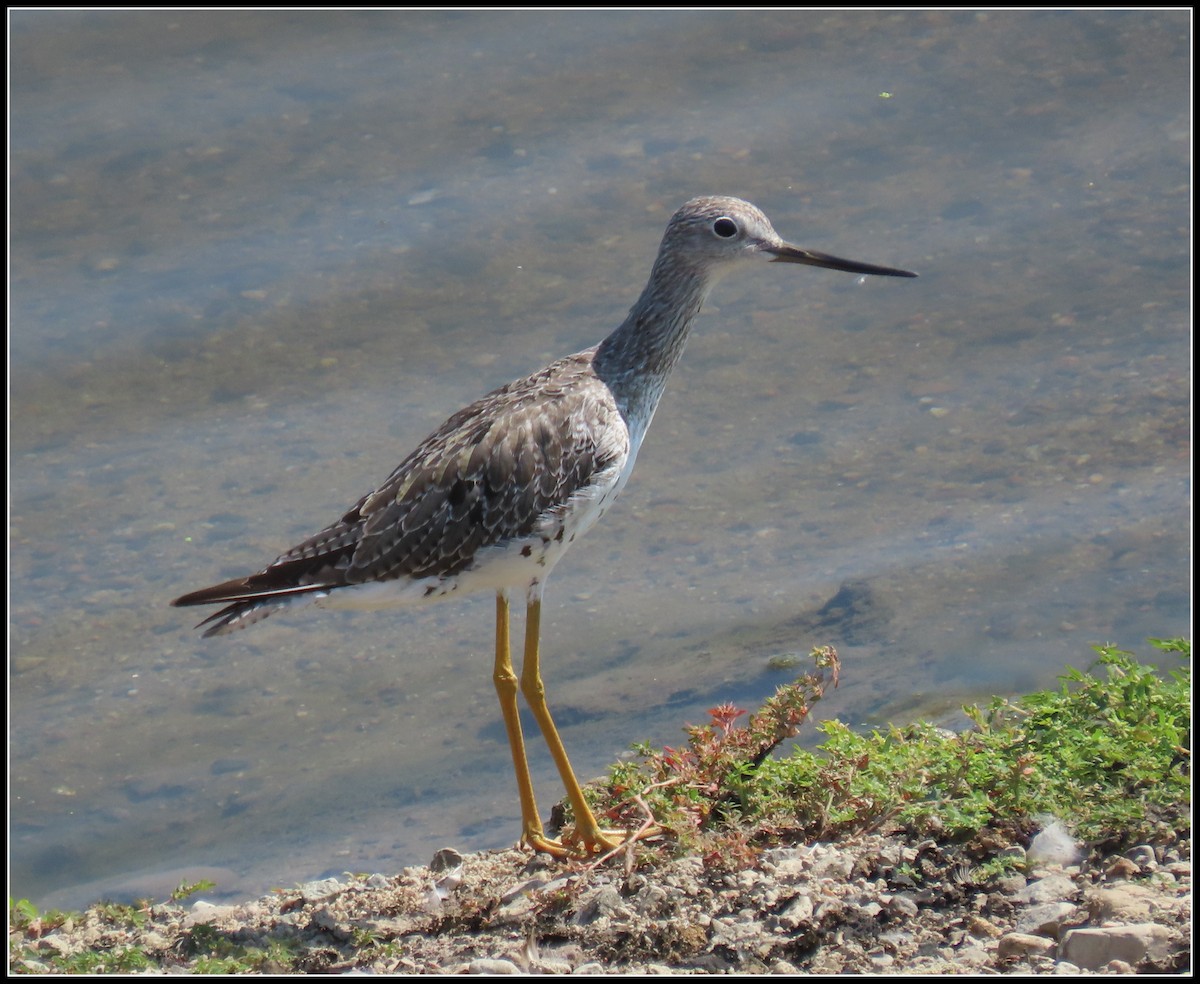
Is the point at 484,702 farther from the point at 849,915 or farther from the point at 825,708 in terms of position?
the point at 849,915

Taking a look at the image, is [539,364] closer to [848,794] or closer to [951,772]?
[848,794]

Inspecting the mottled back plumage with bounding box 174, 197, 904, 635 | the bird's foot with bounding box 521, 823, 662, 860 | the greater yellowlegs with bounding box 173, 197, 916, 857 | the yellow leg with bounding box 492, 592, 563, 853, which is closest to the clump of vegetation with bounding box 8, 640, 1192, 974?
the bird's foot with bounding box 521, 823, 662, 860

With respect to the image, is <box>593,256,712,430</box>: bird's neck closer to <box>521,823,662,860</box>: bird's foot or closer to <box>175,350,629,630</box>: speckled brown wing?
<box>175,350,629,630</box>: speckled brown wing

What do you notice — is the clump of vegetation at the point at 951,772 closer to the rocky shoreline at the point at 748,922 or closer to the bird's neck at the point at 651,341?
the rocky shoreline at the point at 748,922

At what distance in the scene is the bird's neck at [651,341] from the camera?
6473 millimetres

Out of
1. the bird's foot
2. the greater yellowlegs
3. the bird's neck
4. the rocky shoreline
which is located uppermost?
the bird's neck

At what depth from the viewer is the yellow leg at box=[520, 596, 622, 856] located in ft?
19.5

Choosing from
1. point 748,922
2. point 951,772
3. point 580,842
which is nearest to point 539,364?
point 580,842

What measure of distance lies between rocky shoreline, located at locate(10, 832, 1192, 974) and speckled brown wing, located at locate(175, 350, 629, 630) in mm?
1221

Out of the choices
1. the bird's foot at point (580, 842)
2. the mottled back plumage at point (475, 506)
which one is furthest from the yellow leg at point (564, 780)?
the mottled back plumage at point (475, 506)

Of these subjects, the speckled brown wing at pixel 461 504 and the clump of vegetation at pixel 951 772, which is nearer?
the clump of vegetation at pixel 951 772

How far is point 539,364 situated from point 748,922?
5307 mm

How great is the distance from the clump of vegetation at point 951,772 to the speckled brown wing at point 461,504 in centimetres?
103

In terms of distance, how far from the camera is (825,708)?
7.51 metres
